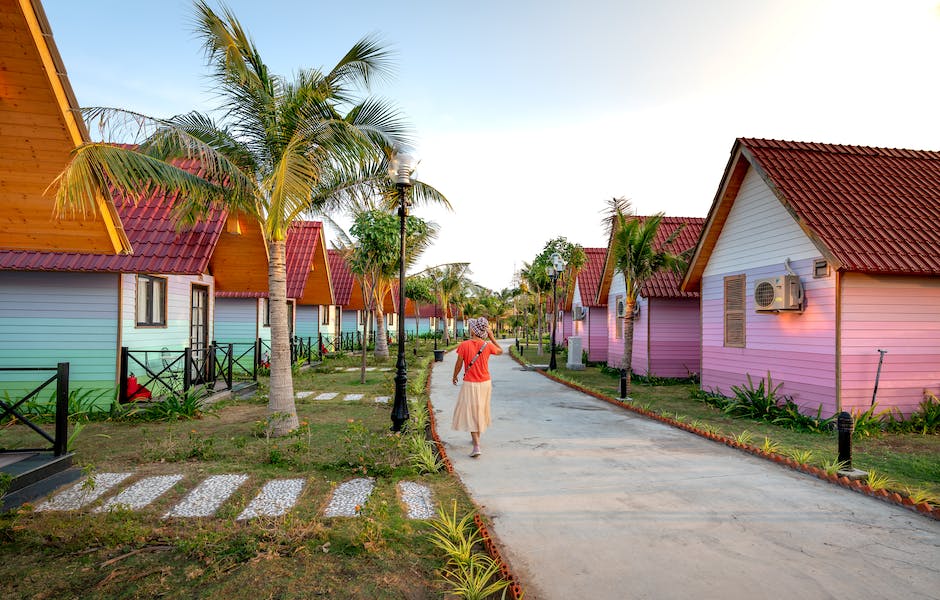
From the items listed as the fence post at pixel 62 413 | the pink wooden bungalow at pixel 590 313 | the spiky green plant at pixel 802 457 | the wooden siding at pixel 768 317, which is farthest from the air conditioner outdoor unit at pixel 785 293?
the pink wooden bungalow at pixel 590 313

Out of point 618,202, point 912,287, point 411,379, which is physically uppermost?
point 618,202

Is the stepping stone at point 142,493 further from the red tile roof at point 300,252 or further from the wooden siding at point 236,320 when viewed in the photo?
the red tile roof at point 300,252

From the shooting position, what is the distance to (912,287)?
8.70 meters

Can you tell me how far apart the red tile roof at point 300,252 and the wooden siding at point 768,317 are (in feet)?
47.5

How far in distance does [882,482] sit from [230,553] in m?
6.67

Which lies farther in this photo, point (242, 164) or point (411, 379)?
point (411, 379)

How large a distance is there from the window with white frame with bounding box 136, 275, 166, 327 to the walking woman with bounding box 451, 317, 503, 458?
25.1 ft

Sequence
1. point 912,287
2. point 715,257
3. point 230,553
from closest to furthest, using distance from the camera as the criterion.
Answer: point 230,553
point 912,287
point 715,257

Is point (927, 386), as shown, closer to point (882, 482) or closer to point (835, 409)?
point (835, 409)

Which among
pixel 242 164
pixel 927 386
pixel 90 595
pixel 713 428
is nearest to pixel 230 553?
pixel 90 595

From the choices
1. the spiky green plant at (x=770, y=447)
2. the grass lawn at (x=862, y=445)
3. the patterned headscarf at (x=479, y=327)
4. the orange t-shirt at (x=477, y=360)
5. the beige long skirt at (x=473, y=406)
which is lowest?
the grass lawn at (x=862, y=445)

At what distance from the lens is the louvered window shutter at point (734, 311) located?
11.4 meters

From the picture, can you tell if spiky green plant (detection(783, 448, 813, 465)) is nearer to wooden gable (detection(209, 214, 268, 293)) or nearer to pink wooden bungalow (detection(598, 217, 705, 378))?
pink wooden bungalow (detection(598, 217, 705, 378))

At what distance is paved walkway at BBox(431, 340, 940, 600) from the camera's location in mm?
3482
